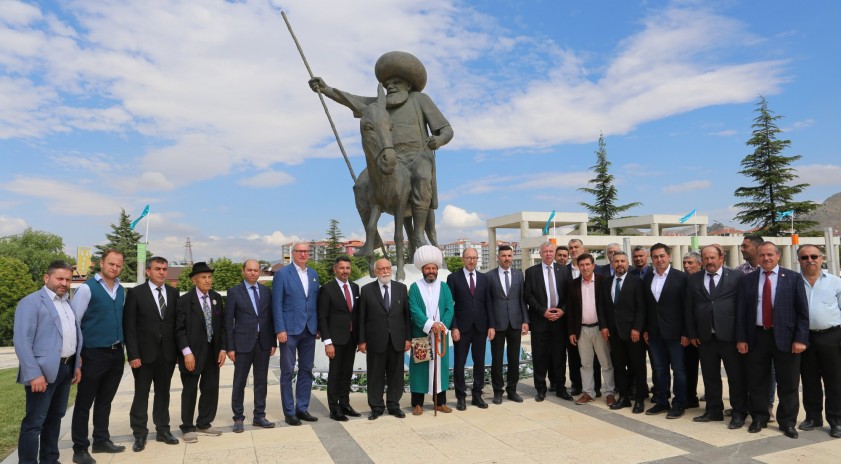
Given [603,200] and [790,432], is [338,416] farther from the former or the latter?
[603,200]

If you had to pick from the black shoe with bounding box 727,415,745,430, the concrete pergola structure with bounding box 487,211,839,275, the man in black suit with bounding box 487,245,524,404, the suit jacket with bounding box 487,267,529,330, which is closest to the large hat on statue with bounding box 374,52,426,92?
the man in black suit with bounding box 487,245,524,404

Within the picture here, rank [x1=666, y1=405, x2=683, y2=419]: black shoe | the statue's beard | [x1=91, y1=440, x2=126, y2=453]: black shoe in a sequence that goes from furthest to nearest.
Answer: the statue's beard
[x1=666, y1=405, x2=683, y2=419]: black shoe
[x1=91, y1=440, x2=126, y2=453]: black shoe

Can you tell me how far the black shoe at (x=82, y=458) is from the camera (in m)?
4.11

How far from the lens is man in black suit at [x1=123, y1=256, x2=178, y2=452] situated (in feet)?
14.6

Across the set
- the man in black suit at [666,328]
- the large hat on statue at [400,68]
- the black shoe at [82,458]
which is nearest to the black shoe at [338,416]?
the black shoe at [82,458]

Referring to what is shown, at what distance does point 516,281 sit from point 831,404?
291cm

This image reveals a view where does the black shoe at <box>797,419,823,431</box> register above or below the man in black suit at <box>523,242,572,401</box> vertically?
below

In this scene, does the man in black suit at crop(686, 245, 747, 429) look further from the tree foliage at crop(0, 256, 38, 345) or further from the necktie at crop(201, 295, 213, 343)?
the tree foliage at crop(0, 256, 38, 345)

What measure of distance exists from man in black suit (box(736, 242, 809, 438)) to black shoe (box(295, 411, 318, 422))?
154 inches

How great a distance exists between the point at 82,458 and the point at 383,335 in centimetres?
259

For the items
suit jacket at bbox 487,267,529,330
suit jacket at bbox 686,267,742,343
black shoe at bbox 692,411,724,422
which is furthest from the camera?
suit jacket at bbox 487,267,529,330

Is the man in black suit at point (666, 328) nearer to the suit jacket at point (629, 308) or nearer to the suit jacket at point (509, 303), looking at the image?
the suit jacket at point (629, 308)

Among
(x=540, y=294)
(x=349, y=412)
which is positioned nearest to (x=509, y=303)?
(x=540, y=294)

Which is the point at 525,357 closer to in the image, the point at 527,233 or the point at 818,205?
the point at 527,233
